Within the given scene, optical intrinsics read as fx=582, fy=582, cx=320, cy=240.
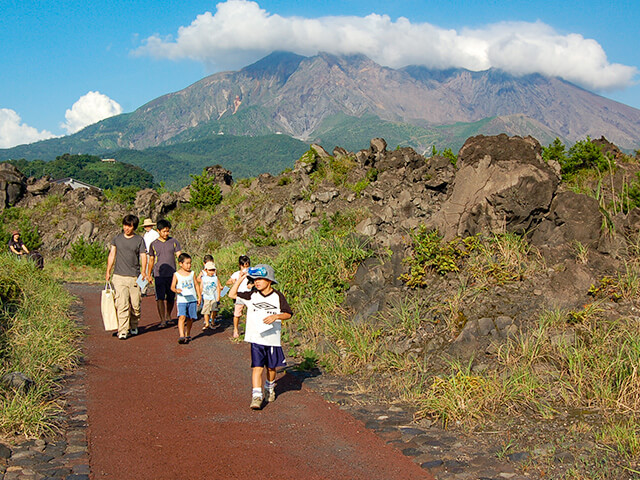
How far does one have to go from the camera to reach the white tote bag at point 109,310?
9016 mm

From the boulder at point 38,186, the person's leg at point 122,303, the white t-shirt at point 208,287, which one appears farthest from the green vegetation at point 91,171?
the person's leg at point 122,303

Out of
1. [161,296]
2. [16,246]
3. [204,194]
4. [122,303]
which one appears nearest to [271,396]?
[122,303]

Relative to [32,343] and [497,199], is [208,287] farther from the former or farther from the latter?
[497,199]

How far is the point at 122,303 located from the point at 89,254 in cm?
1492

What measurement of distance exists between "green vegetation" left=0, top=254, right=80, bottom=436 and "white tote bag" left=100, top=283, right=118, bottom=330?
19.9 inches

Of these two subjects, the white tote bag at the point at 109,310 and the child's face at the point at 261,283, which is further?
the white tote bag at the point at 109,310

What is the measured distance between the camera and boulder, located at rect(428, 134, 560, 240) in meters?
8.80

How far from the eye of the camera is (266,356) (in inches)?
248

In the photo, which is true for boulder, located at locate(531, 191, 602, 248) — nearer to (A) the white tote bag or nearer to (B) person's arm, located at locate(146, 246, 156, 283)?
(B) person's arm, located at locate(146, 246, 156, 283)

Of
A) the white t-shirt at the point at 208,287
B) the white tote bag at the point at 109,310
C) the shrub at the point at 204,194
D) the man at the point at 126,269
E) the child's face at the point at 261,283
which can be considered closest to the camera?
the child's face at the point at 261,283

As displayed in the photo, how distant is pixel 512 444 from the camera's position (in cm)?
491

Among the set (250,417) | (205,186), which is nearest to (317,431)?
(250,417)

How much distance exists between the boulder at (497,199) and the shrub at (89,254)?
16457 mm

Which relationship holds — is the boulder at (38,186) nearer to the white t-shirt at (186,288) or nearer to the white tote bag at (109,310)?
the white tote bag at (109,310)
